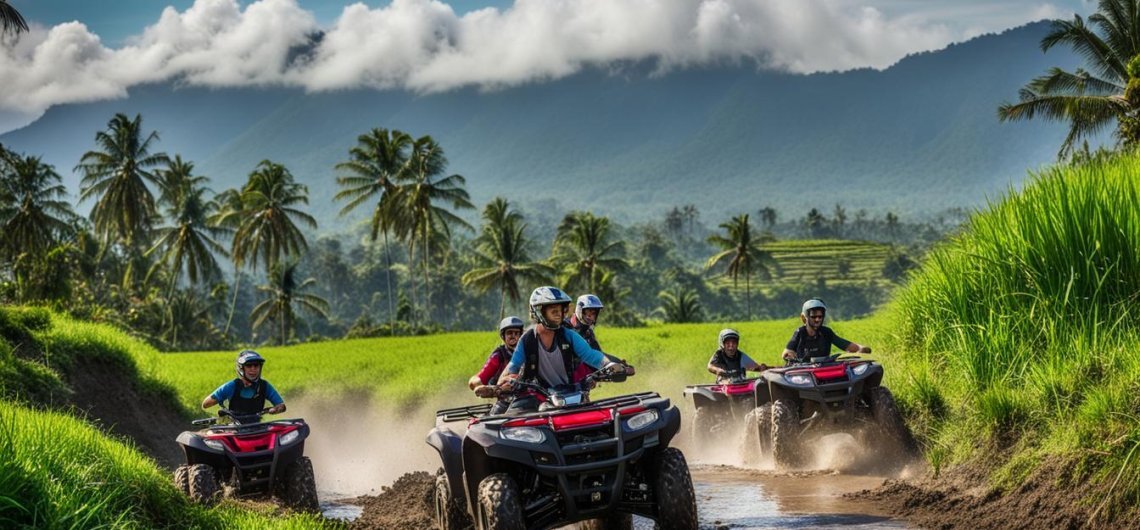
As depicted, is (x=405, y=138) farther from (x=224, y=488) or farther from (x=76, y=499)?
(x=76, y=499)

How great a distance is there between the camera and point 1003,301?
12.7 metres

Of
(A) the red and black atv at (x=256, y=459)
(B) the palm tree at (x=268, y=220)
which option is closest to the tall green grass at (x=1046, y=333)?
(A) the red and black atv at (x=256, y=459)

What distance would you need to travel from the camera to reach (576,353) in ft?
32.9

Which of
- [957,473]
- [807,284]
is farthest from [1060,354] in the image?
[807,284]

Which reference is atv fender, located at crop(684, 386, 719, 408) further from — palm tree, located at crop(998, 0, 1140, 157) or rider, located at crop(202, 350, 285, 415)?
palm tree, located at crop(998, 0, 1140, 157)

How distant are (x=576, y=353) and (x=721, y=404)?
975 cm

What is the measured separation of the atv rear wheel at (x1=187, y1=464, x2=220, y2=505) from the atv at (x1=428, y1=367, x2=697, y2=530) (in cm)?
414

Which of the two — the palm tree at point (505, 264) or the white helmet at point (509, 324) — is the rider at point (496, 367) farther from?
the palm tree at point (505, 264)

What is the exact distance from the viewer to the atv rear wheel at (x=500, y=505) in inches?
330

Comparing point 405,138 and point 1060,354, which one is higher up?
point 405,138

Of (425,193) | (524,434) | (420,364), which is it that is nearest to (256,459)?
(524,434)

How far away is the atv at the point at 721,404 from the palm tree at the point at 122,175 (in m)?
61.4

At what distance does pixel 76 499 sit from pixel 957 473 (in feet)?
27.3

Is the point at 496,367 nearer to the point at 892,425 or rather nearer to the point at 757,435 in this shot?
the point at 892,425
